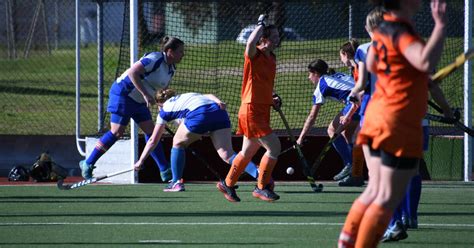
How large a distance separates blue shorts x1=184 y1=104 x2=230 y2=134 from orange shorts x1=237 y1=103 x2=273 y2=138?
2.30 feet

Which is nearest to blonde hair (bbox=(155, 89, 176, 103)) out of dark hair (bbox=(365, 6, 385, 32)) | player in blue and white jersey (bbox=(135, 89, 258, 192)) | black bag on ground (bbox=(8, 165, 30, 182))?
player in blue and white jersey (bbox=(135, 89, 258, 192))

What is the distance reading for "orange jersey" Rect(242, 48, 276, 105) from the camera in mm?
9656

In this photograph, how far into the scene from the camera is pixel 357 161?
11289mm

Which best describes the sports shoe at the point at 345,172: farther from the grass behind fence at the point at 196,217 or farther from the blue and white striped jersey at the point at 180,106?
the blue and white striped jersey at the point at 180,106

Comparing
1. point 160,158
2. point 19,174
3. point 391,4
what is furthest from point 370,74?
point 19,174

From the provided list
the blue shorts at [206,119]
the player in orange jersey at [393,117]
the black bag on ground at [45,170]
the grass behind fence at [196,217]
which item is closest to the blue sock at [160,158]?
the grass behind fence at [196,217]

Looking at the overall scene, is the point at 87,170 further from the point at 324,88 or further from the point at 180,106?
the point at 324,88

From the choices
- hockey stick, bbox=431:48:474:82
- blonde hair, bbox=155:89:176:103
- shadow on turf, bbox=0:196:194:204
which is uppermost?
hockey stick, bbox=431:48:474:82

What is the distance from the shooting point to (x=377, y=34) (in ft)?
A: 18.2

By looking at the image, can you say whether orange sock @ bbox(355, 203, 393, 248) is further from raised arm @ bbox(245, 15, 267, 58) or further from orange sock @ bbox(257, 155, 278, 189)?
orange sock @ bbox(257, 155, 278, 189)

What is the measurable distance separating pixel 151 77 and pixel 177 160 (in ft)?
3.20

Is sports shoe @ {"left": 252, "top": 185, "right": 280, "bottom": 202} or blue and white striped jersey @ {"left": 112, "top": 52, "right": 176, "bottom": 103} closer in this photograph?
sports shoe @ {"left": 252, "top": 185, "right": 280, "bottom": 202}

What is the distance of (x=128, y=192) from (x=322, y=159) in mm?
2474

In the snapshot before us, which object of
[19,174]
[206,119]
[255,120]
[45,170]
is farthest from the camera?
[19,174]
